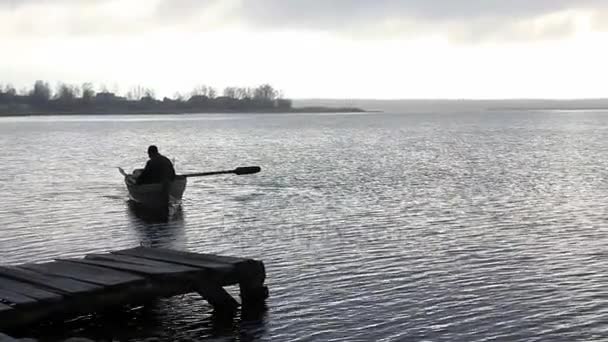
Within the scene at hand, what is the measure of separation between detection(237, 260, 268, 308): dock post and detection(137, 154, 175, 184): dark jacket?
14.3m

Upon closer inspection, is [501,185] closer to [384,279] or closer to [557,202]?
[557,202]

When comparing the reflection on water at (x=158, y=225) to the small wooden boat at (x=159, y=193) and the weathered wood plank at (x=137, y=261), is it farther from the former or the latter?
the weathered wood plank at (x=137, y=261)

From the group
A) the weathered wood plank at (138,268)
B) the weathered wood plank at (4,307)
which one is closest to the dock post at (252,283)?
the weathered wood plank at (138,268)

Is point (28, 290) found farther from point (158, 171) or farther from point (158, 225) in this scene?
point (158, 171)

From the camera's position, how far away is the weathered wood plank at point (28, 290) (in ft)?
39.7

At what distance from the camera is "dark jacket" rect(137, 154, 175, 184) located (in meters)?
28.4

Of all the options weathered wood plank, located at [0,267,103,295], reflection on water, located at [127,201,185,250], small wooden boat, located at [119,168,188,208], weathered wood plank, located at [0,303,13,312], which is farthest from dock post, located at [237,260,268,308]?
small wooden boat, located at [119,168,188,208]

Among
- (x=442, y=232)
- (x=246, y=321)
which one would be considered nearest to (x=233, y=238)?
(x=442, y=232)

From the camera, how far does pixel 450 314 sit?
14195 millimetres

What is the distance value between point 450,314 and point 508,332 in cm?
131

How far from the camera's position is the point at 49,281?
13117 millimetres

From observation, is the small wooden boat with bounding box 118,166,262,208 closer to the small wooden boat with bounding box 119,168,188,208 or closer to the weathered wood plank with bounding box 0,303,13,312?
the small wooden boat with bounding box 119,168,188,208

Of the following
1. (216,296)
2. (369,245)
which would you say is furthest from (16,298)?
(369,245)

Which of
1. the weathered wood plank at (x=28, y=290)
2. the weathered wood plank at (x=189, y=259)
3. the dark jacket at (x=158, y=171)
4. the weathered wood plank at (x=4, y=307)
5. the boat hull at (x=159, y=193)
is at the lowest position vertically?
the boat hull at (x=159, y=193)
